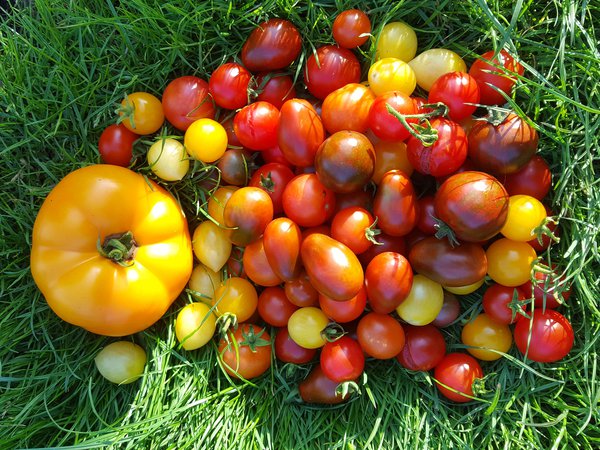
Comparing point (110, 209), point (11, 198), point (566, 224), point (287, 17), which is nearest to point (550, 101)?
point (566, 224)

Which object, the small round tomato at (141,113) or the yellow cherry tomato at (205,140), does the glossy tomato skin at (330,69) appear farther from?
the small round tomato at (141,113)

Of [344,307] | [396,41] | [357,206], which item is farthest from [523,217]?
[396,41]

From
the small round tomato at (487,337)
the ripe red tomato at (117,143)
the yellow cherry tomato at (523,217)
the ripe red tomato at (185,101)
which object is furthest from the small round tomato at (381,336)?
the ripe red tomato at (117,143)

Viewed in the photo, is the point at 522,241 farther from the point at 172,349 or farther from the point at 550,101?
the point at 172,349

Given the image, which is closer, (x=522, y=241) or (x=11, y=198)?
(x=522, y=241)

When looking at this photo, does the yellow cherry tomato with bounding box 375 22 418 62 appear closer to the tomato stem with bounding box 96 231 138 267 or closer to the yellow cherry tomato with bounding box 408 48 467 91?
the yellow cherry tomato with bounding box 408 48 467 91

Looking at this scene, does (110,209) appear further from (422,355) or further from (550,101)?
(550,101)

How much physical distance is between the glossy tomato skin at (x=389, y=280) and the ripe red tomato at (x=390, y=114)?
40cm

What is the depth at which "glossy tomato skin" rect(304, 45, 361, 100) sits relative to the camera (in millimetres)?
1894

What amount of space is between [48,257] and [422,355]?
1.33 meters

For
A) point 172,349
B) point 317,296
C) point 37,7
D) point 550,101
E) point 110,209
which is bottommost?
point 172,349

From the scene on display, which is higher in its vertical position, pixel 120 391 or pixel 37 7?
pixel 37 7

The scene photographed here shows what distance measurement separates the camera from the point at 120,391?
2039mm

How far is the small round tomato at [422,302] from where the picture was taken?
1.81 meters
